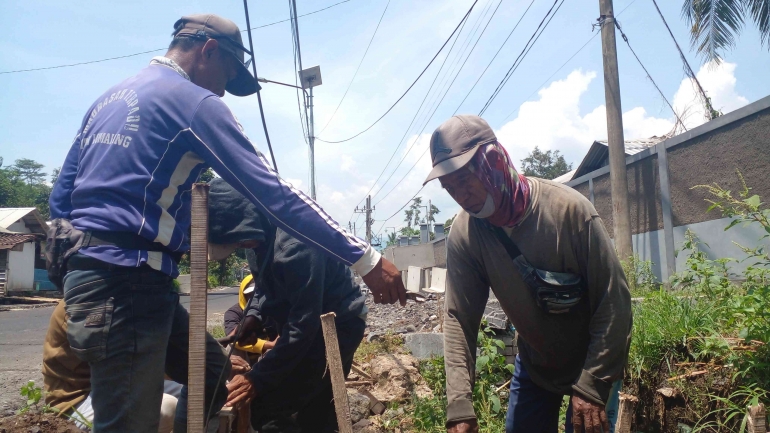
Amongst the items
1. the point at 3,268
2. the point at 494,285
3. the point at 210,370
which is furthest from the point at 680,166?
the point at 3,268

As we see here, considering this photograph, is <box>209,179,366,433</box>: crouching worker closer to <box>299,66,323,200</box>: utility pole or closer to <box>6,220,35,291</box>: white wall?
<box>299,66,323,200</box>: utility pole

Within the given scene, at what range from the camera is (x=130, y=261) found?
1.73 m

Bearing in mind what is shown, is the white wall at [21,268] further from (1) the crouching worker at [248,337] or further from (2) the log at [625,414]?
(2) the log at [625,414]

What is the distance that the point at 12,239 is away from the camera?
78.8 ft

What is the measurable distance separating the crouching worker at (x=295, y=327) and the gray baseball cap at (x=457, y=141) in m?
0.77

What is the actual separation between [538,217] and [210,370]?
1.46 metres

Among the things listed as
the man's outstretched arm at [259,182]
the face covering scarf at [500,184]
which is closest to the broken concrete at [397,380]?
the face covering scarf at [500,184]

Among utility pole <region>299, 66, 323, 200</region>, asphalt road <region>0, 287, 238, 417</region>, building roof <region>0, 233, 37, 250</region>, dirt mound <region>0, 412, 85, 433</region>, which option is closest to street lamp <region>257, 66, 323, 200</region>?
utility pole <region>299, 66, 323, 200</region>

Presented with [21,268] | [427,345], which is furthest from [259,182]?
[21,268]

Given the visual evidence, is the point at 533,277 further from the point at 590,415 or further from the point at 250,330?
the point at 250,330

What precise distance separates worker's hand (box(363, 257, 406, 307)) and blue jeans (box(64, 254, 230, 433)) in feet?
2.35

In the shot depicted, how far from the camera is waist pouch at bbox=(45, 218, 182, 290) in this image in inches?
68.4

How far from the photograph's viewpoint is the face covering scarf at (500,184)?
2078 millimetres

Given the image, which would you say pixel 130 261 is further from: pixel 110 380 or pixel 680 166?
pixel 680 166
